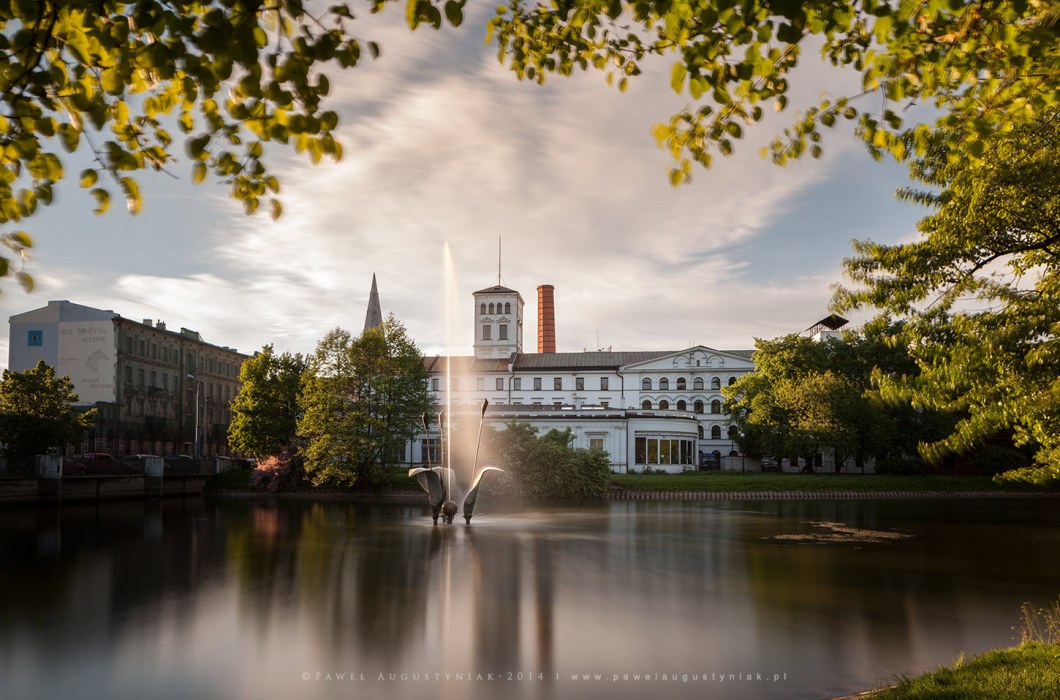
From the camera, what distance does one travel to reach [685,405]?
8088cm

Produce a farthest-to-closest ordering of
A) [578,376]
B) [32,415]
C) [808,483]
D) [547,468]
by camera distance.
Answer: [578,376]
[808,483]
[547,468]
[32,415]

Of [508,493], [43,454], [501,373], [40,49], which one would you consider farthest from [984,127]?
[501,373]

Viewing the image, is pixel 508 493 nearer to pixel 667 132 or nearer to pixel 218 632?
pixel 218 632

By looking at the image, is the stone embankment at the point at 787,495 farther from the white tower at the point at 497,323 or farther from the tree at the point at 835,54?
the white tower at the point at 497,323

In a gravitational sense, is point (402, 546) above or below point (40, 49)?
below

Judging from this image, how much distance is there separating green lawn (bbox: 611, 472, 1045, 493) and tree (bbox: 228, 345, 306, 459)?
84.7ft

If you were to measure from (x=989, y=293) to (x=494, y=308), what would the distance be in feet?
272

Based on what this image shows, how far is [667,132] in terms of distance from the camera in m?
5.95

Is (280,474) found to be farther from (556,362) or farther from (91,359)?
(556,362)

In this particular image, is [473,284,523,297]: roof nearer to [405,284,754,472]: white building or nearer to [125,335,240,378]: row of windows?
[405,284,754,472]: white building

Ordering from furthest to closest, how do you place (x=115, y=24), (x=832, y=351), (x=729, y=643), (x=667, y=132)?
1. (x=832, y=351)
2. (x=729, y=643)
3. (x=667, y=132)
4. (x=115, y=24)

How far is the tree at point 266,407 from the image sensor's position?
5647cm

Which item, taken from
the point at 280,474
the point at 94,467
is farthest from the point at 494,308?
the point at 94,467

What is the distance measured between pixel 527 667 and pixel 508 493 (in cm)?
3839
